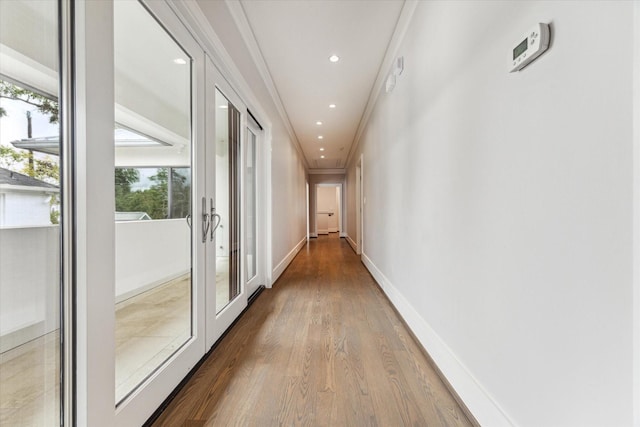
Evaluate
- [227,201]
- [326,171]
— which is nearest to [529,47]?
[227,201]

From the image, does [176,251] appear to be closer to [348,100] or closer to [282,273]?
[282,273]

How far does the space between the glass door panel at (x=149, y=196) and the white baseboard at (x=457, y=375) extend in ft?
4.81

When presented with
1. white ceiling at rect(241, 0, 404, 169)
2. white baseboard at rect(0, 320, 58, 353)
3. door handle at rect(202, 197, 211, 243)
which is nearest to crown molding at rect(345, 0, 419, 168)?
white ceiling at rect(241, 0, 404, 169)

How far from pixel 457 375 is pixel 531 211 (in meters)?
0.96

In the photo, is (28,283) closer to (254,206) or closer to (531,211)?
(531,211)

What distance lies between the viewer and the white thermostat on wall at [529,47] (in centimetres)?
86

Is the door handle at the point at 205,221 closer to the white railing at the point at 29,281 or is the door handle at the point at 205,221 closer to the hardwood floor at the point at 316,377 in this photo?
the white railing at the point at 29,281

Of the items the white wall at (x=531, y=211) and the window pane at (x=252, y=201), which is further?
the window pane at (x=252, y=201)

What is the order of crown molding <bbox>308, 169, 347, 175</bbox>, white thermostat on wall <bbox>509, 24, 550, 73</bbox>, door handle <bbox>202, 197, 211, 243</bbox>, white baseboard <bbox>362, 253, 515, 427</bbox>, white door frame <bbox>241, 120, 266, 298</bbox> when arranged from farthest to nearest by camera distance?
crown molding <bbox>308, 169, 347, 175</bbox> → white door frame <bbox>241, 120, 266, 298</bbox> → door handle <bbox>202, 197, 211, 243</bbox> → white baseboard <bbox>362, 253, 515, 427</bbox> → white thermostat on wall <bbox>509, 24, 550, 73</bbox>

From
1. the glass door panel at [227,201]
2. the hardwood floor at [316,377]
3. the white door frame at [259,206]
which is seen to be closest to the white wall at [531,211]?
the hardwood floor at [316,377]

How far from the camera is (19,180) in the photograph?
30.7 inches

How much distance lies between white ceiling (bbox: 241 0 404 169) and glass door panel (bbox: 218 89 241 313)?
81 cm

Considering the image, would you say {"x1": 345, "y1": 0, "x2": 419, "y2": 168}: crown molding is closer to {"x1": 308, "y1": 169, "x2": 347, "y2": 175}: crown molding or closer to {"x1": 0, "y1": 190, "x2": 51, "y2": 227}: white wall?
{"x1": 0, "y1": 190, "x2": 51, "y2": 227}: white wall

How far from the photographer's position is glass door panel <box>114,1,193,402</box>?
1.21m
